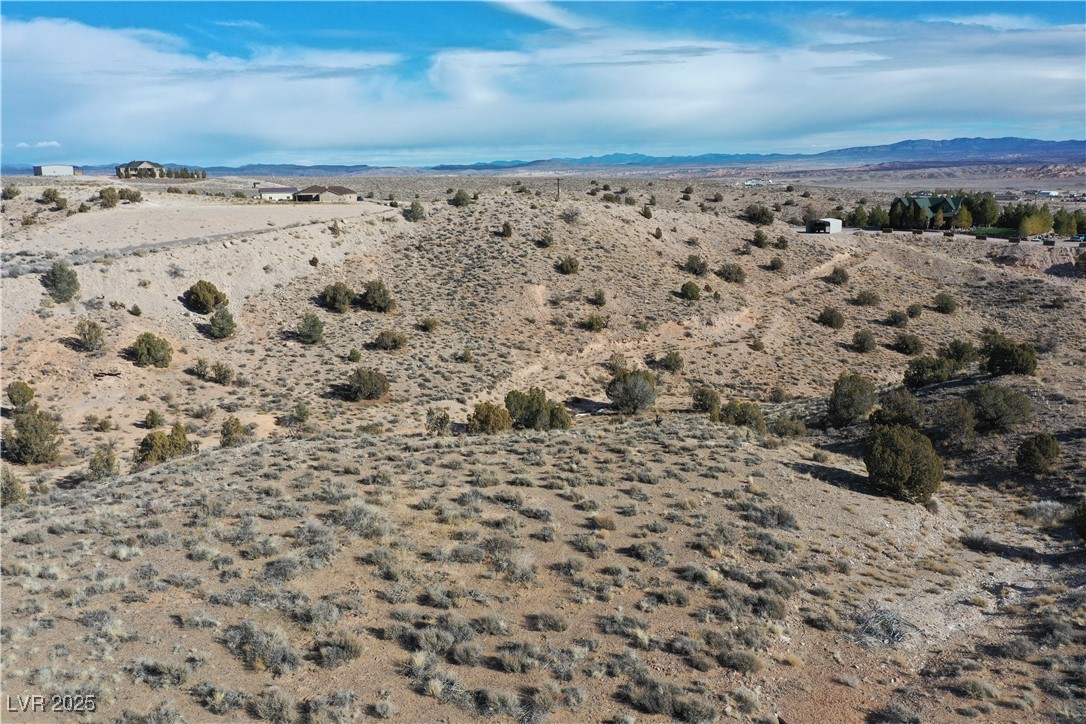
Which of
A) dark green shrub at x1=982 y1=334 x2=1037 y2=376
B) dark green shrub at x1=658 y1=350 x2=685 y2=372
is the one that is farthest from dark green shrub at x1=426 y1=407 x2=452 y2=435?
dark green shrub at x1=982 y1=334 x2=1037 y2=376

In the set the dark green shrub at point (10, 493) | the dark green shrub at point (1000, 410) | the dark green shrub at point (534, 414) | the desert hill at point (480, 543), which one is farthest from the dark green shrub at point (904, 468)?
the dark green shrub at point (10, 493)

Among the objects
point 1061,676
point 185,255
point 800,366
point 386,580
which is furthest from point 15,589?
point 800,366

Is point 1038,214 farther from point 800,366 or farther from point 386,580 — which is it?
point 386,580

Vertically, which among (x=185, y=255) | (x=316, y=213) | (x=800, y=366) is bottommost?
(x=800, y=366)

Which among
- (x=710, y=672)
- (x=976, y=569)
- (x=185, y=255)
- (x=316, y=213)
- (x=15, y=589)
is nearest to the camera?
(x=710, y=672)

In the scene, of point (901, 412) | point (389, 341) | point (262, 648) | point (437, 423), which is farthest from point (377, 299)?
point (262, 648)

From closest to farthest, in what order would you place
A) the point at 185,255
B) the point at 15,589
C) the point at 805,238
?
the point at 15,589, the point at 185,255, the point at 805,238

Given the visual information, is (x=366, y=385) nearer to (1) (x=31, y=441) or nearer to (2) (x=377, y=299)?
(2) (x=377, y=299)
